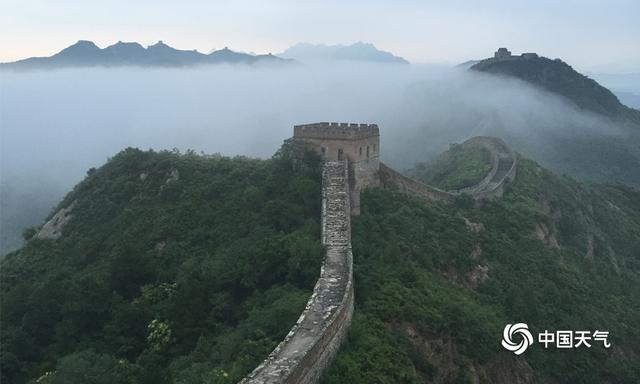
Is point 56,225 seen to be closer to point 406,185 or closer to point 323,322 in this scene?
point 406,185

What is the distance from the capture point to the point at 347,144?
31.3 metres

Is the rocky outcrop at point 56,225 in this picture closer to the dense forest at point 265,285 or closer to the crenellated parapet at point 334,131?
the dense forest at point 265,285

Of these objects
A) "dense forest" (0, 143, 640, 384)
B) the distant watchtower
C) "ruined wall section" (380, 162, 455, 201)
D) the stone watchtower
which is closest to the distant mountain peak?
the distant watchtower

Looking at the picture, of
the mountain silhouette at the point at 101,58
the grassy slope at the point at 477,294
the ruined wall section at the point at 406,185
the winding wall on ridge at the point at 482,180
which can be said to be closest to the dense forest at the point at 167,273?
the grassy slope at the point at 477,294

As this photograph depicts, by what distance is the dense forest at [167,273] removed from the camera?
64.5ft

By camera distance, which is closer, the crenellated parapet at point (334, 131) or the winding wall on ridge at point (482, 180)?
the crenellated parapet at point (334, 131)

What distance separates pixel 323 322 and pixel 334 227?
8.07 metres

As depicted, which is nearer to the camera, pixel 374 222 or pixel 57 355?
pixel 57 355

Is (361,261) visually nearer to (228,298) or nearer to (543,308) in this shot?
(228,298)

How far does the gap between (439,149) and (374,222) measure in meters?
60.1

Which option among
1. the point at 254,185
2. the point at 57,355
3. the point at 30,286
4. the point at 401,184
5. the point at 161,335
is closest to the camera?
the point at 161,335

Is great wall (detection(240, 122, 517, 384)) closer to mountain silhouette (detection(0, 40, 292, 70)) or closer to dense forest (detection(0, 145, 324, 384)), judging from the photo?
dense forest (detection(0, 145, 324, 384))

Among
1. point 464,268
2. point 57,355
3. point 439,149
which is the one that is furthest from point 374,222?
point 439,149

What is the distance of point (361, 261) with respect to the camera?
78.3 ft
